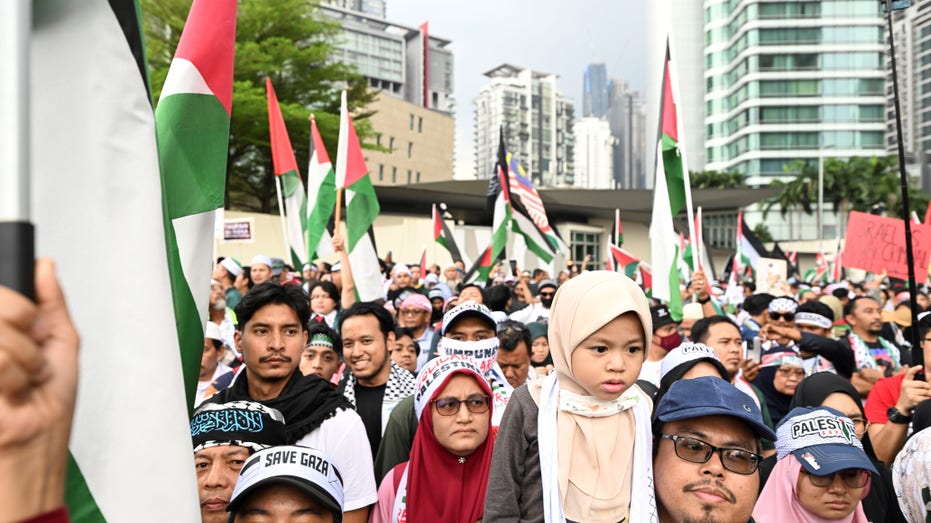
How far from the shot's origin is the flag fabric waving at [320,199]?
8.86m

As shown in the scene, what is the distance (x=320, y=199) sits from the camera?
9.22 meters

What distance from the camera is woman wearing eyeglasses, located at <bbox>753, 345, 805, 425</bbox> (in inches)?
190

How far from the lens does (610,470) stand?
2.31 metres

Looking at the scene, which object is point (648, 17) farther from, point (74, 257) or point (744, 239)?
point (74, 257)

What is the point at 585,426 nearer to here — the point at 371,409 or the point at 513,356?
the point at 371,409

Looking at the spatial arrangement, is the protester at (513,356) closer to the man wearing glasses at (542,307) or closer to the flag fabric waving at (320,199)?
the man wearing glasses at (542,307)

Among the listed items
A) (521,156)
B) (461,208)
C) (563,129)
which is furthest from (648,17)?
(461,208)

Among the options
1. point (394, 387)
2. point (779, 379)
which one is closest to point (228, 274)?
point (394, 387)

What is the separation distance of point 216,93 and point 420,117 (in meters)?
59.7

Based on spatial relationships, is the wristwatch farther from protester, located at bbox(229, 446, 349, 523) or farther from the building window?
the building window

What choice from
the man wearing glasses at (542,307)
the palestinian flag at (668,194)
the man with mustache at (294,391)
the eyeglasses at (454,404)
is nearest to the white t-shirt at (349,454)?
the man with mustache at (294,391)

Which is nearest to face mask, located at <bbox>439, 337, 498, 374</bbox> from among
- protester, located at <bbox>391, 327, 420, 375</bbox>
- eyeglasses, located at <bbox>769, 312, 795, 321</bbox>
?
protester, located at <bbox>391, 327, 420, 375</bbox>

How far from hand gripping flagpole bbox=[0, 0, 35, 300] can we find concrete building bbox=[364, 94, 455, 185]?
5364 centimetres

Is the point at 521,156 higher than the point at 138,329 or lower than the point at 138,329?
higher
